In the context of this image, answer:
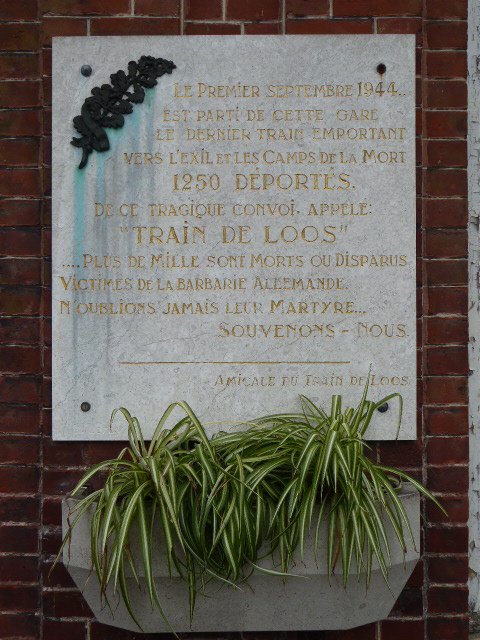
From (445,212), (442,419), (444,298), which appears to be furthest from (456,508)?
(445,212)

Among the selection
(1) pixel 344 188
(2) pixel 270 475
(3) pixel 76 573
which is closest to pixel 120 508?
(3) pixel 76 573

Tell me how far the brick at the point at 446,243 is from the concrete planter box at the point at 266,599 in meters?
0.79

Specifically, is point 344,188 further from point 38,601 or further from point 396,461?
point 38,601

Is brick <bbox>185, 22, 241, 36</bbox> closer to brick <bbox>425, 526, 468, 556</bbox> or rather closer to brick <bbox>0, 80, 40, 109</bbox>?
brick <bbox>0, 80, 40, 109</bbox>

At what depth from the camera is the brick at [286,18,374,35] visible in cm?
309

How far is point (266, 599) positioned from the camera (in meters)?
2.79

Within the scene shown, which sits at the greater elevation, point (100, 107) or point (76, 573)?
point (100, 107)

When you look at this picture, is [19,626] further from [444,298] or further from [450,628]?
[444,298]

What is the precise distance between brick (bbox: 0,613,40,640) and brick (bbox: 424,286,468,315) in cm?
163

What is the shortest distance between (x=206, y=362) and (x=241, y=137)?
729 mm

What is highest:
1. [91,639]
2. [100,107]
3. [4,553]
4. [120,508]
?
[100,107]

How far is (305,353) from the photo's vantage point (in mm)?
3051

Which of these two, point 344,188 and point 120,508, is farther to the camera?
point 344,188

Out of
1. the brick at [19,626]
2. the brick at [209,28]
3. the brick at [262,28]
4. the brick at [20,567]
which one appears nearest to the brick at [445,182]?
the brick at [262,28]
